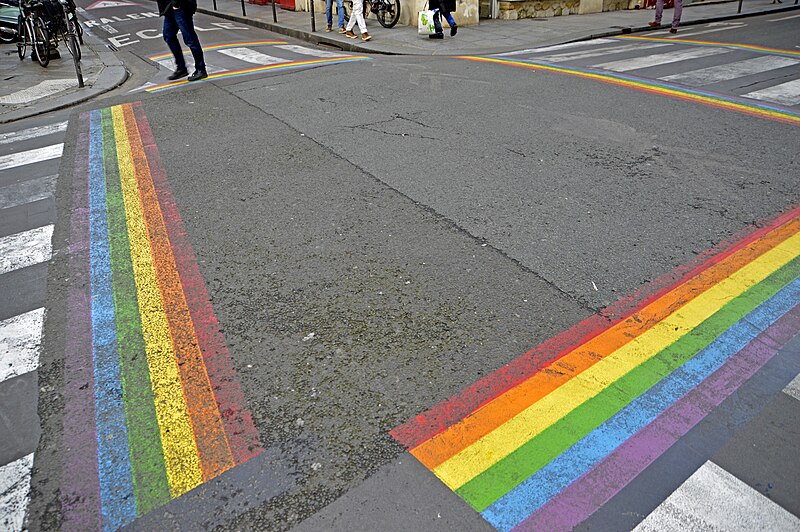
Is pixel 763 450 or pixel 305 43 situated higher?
pixel 305 43

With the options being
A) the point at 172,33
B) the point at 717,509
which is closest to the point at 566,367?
the point at 717,509

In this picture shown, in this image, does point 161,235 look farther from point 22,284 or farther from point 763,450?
point 763,450

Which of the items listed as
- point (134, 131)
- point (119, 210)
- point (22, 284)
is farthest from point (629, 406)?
point (134, 131)

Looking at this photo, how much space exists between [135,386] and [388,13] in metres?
15.8

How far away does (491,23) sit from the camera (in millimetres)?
16969

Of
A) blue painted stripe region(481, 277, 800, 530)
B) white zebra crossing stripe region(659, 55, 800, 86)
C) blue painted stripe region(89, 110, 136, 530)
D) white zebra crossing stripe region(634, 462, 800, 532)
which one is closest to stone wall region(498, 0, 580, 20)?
white zebra crossing stripe region(659, 55, 800, 86)

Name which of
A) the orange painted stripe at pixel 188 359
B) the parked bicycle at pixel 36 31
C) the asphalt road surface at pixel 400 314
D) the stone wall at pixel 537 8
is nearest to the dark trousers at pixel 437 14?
the stone wall at pixel 537 8

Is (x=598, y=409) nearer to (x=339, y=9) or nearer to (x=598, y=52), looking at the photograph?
(x=598, y=52)

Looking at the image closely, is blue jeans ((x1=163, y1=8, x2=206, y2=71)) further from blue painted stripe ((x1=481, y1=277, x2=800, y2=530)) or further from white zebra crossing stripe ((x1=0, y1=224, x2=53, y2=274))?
blue painted stripe ((x1=481, y1=277, x2=800, y2=530))

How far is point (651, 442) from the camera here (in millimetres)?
2547

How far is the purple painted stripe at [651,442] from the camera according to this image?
2240mm

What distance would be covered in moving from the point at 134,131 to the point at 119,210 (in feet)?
8.91

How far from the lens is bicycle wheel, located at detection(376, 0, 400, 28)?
53.9 feet

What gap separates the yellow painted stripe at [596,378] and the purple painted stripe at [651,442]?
0.30 m
